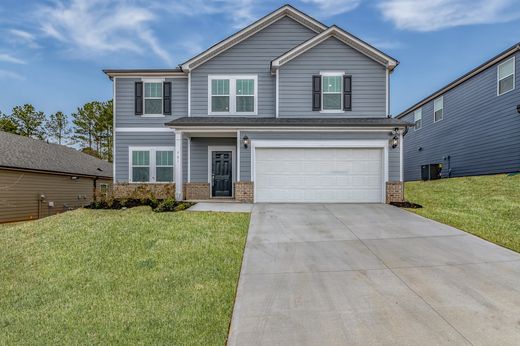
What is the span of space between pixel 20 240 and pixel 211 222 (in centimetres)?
449

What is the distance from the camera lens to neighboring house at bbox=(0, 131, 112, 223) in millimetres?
15727

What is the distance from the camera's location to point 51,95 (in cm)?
3647

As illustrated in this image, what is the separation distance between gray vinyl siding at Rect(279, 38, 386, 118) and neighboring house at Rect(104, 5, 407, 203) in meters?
0.04

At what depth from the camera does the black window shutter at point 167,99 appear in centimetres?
1378

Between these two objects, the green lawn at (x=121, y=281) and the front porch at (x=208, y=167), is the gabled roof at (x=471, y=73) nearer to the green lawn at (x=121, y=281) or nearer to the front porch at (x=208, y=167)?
the front porch at (x=208, y=167)

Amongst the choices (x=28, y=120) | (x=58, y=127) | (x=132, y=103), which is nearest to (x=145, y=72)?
(x=132, y=103)

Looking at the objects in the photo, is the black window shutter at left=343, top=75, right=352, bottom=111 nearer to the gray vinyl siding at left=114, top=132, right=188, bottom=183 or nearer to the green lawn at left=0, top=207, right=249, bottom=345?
the green lawn at left=0, top=207, right=249, bottom=345

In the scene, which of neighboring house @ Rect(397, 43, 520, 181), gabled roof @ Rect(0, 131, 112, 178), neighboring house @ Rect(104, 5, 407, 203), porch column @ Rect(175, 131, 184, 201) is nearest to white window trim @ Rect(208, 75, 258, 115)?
neighboring house @ Rect(104, 5, 407, 203)

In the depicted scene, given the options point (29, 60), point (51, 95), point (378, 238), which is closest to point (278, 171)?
point (378, 238)

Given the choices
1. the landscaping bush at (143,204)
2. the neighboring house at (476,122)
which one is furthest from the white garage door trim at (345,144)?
the neighboring house at (476,122)

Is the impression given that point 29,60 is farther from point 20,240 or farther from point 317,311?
point 317,311

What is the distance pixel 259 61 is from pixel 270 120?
305 centimetres

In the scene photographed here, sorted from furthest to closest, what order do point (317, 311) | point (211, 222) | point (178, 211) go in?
1. point (178, 211)
2. point (211, 222)
3. point (317, 311)

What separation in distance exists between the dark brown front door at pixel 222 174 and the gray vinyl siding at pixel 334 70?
3.14 metres
